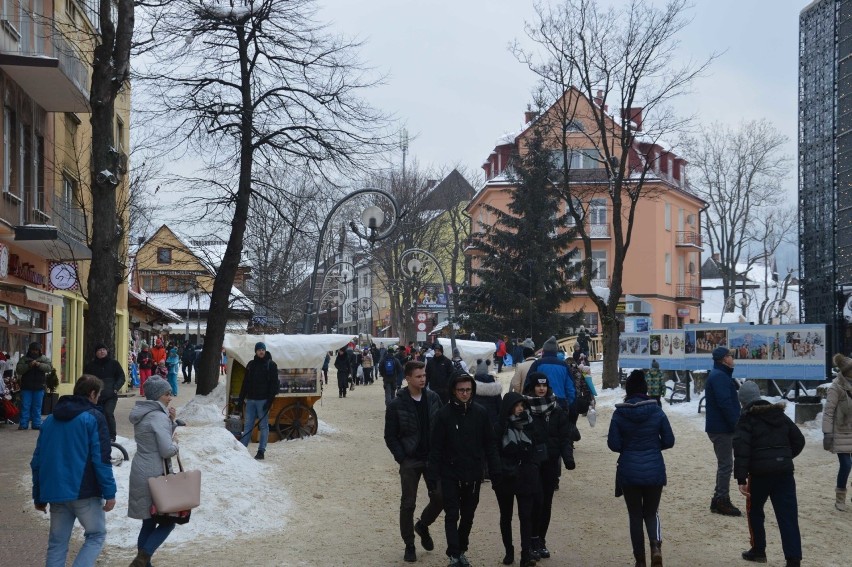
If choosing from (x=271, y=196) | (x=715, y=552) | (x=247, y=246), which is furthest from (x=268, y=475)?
(x=247, y=246)

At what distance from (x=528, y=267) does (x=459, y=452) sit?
132 ft

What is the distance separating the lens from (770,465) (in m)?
9.04

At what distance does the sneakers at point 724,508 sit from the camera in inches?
468

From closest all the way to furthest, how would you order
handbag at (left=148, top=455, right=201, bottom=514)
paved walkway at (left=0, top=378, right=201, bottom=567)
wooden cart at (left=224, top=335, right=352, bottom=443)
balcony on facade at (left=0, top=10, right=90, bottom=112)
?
handbag at (left=148, top=455, right=201, bottom=514), paved walkway at (left=0, top=378, right=201, bottom=567), wooden cart at (left=224, top=335, right=352, bottom=443), balcony on facade at (left=0, top=10, right=90, bottom=112)

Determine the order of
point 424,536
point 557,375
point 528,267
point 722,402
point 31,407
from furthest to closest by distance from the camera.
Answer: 1. point 528,267
2. point 31,407
3. point 557,375
4. point 722,402
5. point 424,536

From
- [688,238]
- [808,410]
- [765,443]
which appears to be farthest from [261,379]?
[688,238]

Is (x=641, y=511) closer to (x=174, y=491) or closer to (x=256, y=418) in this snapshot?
(x=174, y=491)

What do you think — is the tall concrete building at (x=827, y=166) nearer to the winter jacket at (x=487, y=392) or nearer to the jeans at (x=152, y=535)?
the winter jacket at (x=487, y=392)

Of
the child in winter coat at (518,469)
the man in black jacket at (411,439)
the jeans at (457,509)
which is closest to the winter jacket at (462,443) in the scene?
the jeans at (457,509)

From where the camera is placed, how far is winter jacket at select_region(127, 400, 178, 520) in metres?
8.03

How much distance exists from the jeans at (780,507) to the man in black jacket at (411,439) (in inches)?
110

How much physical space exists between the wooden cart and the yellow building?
394 cm

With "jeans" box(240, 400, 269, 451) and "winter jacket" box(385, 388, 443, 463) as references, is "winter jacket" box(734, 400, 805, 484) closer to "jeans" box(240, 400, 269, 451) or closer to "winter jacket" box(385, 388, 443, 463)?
"winter jacket" box(385, 388, 443, 463)

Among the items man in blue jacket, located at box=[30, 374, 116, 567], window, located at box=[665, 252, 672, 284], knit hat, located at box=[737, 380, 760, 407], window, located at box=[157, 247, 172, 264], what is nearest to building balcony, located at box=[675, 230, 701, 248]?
window, located at box=[665, 252, 672, 284]
